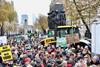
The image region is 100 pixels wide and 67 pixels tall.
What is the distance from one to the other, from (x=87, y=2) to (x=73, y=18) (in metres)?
2.13

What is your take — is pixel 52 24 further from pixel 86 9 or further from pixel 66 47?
pixel 66 47

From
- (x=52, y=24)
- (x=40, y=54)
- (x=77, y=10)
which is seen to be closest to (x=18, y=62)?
(x=40, y=54)

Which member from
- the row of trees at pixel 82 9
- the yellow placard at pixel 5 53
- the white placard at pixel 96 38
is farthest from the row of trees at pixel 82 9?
the white placard at pixel 96 38

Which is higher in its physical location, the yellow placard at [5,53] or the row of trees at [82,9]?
the row of trees at [82,9]

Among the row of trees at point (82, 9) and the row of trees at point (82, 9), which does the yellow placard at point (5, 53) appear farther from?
the row of trees at point (82, 9)

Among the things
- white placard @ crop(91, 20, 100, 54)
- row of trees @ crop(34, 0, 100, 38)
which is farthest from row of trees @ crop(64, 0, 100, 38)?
white placard @ crop(91, 20, 100, 54)

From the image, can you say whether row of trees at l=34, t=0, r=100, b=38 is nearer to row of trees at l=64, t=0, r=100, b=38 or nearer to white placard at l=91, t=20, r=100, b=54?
row of trees at l=64, t=0, r=100, b=38

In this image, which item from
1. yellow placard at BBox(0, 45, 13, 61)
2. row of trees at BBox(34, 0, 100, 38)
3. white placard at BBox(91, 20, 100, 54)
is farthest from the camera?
row of trees at BBox(34, 0, 100, 38)

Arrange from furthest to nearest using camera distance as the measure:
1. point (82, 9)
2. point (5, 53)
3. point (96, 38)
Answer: point (82, 9), point (5, 53), point (96, 38)

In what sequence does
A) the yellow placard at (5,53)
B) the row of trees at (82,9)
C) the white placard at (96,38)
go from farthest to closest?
1. the row of trees at (82,9)
2. the yellow placard at (5,53)
3. the white placard at (96,38)

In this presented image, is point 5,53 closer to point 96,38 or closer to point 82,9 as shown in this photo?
point 96,38

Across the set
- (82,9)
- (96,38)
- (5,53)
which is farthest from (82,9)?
Answer: (96,38)

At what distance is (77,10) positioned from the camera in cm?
4488

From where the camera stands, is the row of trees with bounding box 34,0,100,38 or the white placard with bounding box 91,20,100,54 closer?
the white placard with bounding box 91,20,100,54
